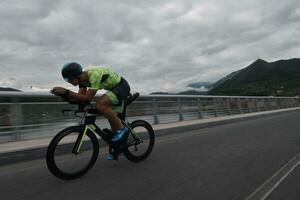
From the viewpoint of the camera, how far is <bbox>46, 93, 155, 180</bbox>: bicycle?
6.14 m

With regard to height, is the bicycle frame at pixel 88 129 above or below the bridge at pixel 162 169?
above

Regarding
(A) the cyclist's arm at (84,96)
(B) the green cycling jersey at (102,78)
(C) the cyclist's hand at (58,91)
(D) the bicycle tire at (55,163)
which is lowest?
(D) the bicycle tire at (55,163)

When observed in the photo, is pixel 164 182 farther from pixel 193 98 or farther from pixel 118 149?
pixel 193 98

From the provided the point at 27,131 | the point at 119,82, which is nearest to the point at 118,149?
the point at 119,82

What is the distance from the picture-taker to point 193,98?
67.9 ft

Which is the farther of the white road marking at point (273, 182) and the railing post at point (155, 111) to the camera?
the railing post at point (155, 111)

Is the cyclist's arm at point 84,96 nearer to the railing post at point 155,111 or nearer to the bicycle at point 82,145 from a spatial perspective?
the bicycle at point 82,145

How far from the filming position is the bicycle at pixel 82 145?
614 cm

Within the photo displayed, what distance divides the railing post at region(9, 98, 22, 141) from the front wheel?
137 inches

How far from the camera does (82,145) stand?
6.53 m

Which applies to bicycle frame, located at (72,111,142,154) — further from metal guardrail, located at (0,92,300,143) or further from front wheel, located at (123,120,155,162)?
metal guardrail, located at (0,92,300,143)

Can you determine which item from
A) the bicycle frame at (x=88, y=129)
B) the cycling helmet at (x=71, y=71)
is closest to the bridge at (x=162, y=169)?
the bicycle frame at (x=88, y=129)

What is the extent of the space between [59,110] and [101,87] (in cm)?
509

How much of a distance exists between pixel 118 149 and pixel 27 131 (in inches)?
160
